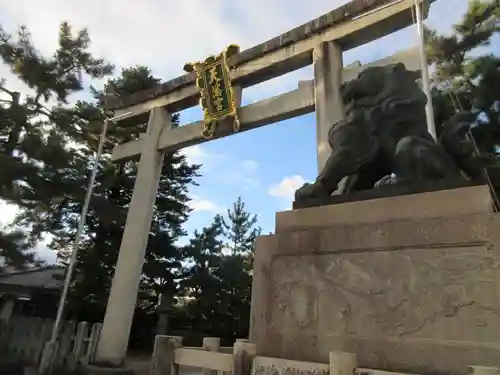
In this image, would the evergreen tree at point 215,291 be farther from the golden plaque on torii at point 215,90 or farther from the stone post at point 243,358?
the stone post at point 243,358

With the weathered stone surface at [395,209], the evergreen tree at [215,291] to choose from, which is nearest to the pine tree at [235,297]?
the evergreen tree at [215,291]

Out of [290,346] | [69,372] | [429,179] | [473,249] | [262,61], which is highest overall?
[262,61]

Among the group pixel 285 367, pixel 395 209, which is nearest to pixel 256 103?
pixel 395 209

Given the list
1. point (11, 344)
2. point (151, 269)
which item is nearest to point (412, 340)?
point (11, 344)

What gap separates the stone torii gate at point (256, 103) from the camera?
7039mm

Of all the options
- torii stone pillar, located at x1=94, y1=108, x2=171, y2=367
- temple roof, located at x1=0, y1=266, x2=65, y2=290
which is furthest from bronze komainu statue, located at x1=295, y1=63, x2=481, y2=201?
temple roof, located at x1=0, y1=266, x2=65, y2=290

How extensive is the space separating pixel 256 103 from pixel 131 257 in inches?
176

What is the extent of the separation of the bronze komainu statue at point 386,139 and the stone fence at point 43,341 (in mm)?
7535

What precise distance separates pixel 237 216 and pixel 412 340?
16992 millimetres

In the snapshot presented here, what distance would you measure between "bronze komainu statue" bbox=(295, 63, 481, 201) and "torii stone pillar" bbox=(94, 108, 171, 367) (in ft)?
23.0

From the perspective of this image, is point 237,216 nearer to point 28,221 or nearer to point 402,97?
point 28,221

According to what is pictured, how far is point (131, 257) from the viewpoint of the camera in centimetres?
921

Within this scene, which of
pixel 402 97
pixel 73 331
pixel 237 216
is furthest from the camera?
pixel 237 216

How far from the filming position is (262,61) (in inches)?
340
